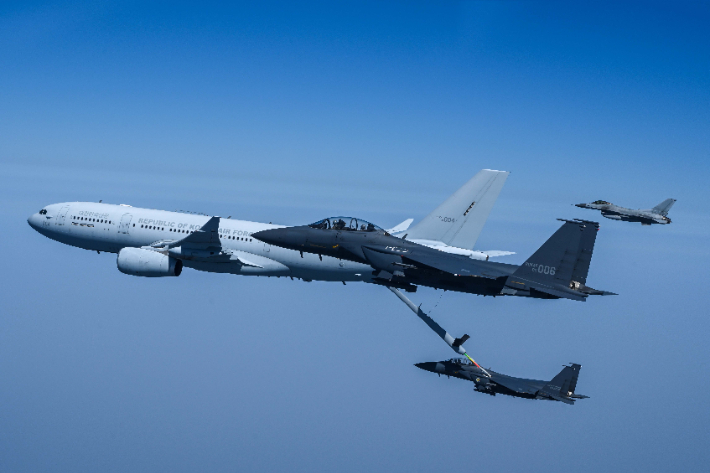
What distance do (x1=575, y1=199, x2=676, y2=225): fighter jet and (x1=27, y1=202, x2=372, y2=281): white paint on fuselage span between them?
166 ft

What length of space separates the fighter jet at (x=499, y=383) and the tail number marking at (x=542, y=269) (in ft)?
55.7

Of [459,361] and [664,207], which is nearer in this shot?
[459,361]

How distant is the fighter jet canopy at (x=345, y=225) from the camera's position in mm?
40781

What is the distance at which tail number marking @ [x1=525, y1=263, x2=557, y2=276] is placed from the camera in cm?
3719

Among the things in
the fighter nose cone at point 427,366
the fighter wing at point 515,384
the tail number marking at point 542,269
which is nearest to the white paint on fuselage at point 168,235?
the fighter nose cone at point 427,366

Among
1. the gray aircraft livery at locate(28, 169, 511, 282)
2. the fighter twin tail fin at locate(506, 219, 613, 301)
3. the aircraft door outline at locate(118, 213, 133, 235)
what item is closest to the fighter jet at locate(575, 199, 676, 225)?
the gray aircraft livery at locate(28, 169, 511, 282)

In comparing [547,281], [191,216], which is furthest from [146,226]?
[547,281]

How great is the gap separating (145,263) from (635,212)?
71.0 m

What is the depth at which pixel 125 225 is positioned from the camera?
181 feet

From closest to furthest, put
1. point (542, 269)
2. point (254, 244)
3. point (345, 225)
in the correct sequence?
point (542, 269) < point (345, 225) < point (254, 244)

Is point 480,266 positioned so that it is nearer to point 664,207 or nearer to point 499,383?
point 499,383

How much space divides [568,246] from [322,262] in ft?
72.7

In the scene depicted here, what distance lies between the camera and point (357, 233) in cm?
4044

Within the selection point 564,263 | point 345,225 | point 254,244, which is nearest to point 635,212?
point 564,263
